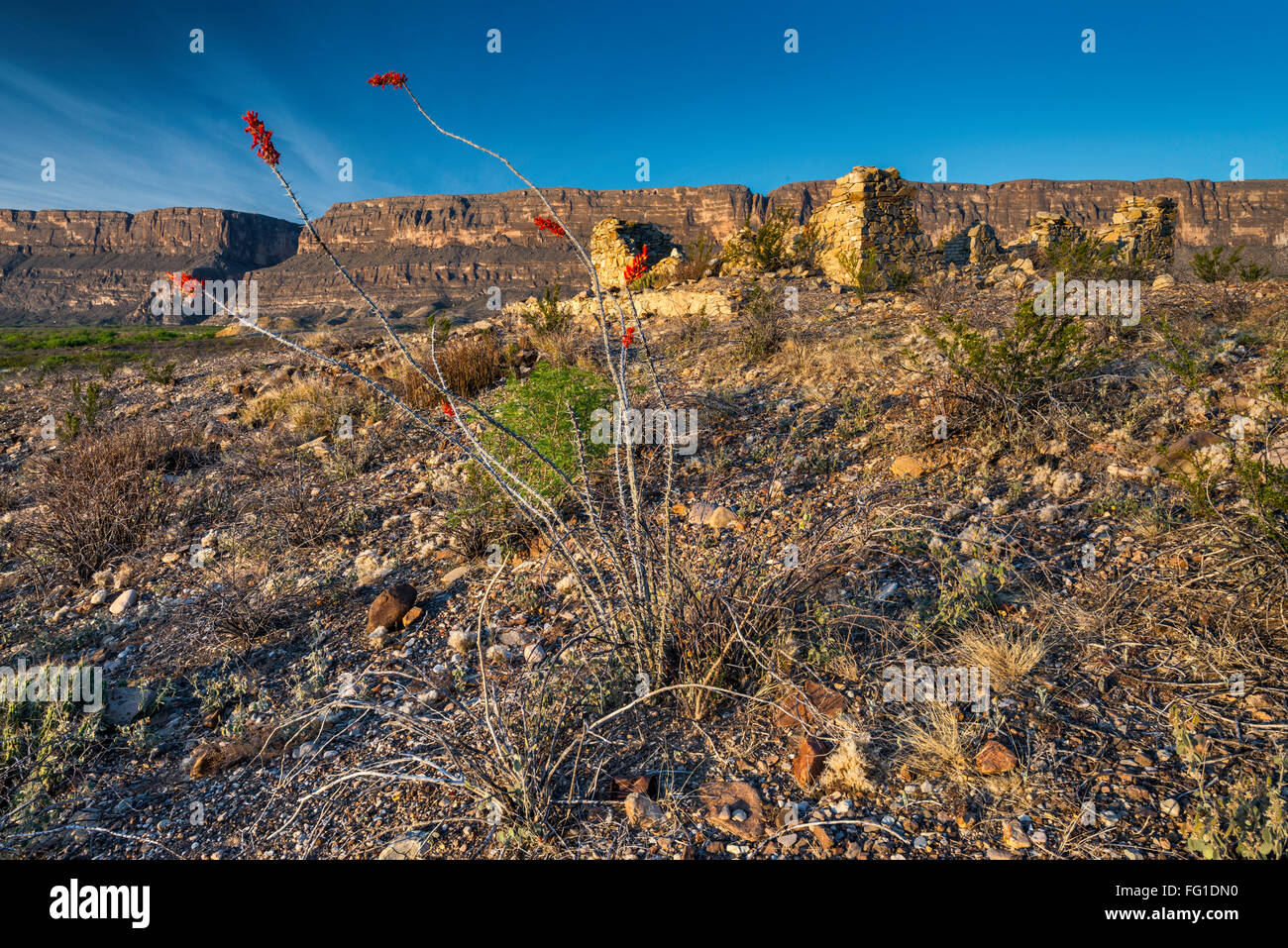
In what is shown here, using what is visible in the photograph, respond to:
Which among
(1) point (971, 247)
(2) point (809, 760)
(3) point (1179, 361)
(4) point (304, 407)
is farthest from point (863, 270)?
(2) point (809, 760)

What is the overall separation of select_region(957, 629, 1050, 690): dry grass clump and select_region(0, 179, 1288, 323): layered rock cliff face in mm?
61626

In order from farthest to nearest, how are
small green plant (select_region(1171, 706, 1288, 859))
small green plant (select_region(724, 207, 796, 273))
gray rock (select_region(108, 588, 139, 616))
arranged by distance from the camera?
small green plant (select_region(724, 207, 796, 273)) → gray rock (select_region(108, 588, 139, 616)) → small green plant (select_region(1171, 706, 1288, 859))

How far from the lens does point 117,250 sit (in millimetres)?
83875

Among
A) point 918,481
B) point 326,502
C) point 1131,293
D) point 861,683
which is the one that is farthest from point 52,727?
point 1131,293

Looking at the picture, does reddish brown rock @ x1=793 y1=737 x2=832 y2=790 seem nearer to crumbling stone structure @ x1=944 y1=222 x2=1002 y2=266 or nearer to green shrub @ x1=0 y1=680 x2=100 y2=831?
green shrub @ x1=0 y1=680 x2=100 y2=831

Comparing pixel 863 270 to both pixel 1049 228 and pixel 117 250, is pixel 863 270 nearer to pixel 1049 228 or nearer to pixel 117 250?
pixel 1049 228

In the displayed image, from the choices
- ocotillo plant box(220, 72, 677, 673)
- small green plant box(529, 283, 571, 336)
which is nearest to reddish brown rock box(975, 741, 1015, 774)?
ocotillo plant box(220, 72, 677, 673)

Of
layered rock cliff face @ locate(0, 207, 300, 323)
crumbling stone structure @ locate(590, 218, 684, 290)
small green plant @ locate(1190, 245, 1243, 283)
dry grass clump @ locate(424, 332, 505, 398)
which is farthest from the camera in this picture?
layered rock cliff face @ locate(0, 207, 300, 323)

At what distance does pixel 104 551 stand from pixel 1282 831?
6.26 metres

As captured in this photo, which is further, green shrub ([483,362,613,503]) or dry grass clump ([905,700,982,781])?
green shrub ([483,362,613,503])

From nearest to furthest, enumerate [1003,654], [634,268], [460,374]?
[634,268]
[1003,654]
[460,374]

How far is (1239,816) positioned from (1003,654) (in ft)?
2.42

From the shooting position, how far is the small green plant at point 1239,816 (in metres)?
1.31

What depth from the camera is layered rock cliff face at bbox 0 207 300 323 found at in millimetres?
76938
